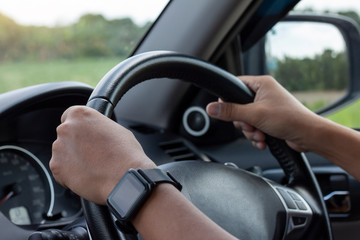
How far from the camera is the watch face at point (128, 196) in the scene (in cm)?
80

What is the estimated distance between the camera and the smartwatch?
801mm

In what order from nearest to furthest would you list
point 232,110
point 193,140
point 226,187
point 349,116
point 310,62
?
point 226,187
point 232,110
point 193,140
point 310,62
point 349,116

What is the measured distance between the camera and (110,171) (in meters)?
0.84

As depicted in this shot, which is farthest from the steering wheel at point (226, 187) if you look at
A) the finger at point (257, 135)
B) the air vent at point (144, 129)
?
the air vent at point (144, 129)

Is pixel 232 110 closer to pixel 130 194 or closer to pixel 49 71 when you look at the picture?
pixel 130 194

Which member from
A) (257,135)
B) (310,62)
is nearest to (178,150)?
(257,135)

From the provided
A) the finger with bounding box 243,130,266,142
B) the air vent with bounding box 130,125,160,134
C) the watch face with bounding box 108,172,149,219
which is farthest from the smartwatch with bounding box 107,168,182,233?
the air vent with bounding box 130,125,160,134

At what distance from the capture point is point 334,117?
2.45 meters

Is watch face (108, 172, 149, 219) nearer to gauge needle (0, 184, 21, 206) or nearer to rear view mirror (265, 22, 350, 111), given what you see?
gauge needle (0, 184, 21, 206)

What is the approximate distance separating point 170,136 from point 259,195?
0.67 meters

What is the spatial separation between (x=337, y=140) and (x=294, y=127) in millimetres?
132

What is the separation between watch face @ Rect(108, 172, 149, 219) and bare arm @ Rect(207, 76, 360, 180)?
24.3 inches

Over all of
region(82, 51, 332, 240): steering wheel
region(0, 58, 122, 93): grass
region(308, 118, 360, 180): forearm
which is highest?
region(308, 118, 360, 180): forearm

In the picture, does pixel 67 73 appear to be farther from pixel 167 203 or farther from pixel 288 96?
pixel 167 203
